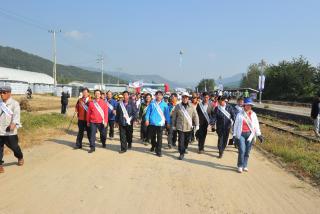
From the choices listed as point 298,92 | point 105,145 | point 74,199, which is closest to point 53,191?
point 74,199

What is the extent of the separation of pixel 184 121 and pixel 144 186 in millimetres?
3597

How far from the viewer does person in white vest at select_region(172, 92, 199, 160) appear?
33.6 ft

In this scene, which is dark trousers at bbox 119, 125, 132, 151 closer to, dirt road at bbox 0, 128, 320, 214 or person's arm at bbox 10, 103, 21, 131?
dirt road at bbox 0, 128, 320, 214

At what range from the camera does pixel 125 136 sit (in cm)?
1103

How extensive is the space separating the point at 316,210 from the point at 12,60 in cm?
20273

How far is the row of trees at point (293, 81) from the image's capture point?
5688 centimetres

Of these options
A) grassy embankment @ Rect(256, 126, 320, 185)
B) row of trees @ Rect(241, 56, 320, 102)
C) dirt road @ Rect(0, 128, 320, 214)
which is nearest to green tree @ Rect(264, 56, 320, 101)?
row of trees @ Rect(241, 56, 320, 102)

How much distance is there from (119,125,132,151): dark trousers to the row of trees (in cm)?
4851

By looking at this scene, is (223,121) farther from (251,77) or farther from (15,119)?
(251,77)

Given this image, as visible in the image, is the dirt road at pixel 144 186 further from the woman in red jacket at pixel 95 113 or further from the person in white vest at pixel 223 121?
the woman in red jacket at pixel 95 113

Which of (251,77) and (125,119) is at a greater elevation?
(251,77)

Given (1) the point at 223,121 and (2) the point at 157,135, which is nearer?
(2) the point at 157,135

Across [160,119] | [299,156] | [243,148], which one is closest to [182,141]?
[160,119]

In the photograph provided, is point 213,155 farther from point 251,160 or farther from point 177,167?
point 177,167
